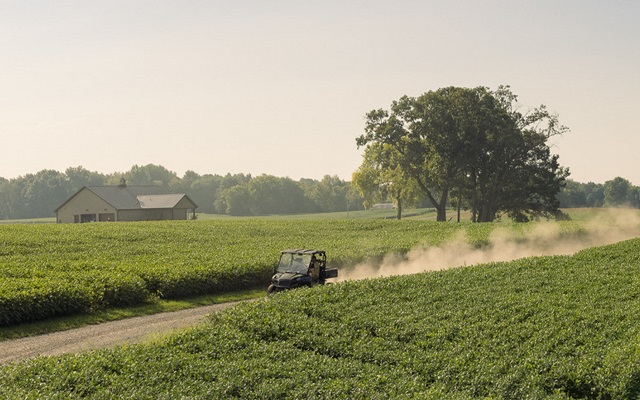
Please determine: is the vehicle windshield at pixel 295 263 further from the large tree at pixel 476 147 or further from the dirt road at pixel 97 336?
the large tree at pixel 476 147

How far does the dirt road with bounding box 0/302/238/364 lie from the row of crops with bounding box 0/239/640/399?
142 inches

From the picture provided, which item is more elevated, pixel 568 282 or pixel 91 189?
pixel 91 189

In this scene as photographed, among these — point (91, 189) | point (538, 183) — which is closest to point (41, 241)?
point (91, 189)

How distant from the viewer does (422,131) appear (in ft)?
296

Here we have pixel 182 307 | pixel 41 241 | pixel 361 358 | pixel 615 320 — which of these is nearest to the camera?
pixel 361 358

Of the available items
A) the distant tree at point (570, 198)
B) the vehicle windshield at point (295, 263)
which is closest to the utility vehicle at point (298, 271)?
the vehicle windshield at point (295, 263)

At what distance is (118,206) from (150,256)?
168 feet

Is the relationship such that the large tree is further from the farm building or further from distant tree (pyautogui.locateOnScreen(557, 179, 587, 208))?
distant tree (pyautogui.locateOnScreen(557, 179, 587, 208))

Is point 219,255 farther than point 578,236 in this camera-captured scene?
No

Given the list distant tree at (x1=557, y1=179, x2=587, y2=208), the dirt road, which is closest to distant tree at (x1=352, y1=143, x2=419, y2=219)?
distant tree at (x1=557, y1=179, x2=587, y2=208)

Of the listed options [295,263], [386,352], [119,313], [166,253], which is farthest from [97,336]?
[166,253]

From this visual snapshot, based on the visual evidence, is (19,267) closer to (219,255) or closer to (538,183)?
(219,255)

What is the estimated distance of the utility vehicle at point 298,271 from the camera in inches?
1094

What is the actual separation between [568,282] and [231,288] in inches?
Result: 690
